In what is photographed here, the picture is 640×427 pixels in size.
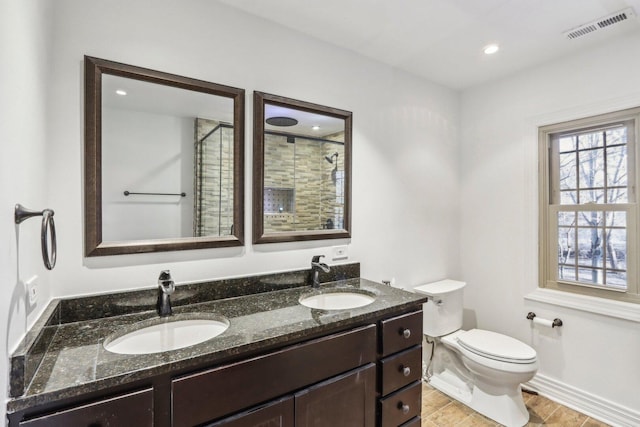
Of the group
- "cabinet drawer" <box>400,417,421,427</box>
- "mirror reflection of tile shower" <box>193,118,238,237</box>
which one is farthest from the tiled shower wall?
"cabinet drawer" <box>400,417,421,427</box>

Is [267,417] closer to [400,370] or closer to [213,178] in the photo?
[400,370]

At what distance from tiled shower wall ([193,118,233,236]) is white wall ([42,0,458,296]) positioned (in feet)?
0.36

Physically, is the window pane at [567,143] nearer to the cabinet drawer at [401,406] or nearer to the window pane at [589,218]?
the window pane at [589,218]

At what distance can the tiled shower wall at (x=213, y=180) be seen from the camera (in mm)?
1586

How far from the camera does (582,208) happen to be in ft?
7.37

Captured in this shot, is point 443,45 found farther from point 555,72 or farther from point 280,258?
point 280,258

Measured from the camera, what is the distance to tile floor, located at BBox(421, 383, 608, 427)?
204 centimetres

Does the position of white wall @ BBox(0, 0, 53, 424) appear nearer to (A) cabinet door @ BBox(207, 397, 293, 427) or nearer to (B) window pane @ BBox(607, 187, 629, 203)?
(A) cabinet door @ BBox(207, 397, 293, 427)

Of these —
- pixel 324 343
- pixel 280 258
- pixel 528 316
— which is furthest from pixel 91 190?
pixel 528 316

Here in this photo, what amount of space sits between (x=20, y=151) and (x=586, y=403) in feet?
Result: 10.6

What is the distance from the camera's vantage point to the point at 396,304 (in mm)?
1570

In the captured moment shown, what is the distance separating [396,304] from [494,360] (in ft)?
3.14

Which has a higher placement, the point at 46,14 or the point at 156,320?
the point at 46,14

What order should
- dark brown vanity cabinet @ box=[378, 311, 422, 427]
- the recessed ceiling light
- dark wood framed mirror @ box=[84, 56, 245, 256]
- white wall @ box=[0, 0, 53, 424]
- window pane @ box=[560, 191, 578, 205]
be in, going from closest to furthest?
white wall @ box=[0, 0, 53, 424] < dark wood framed mirror @ box=[84, 56, 245, 256] < dark brown vanity cabinet @ box=[378, 311, 422, 427] < the recessed ceiling light < window pane @ box=[560, 191, 578, 205]
